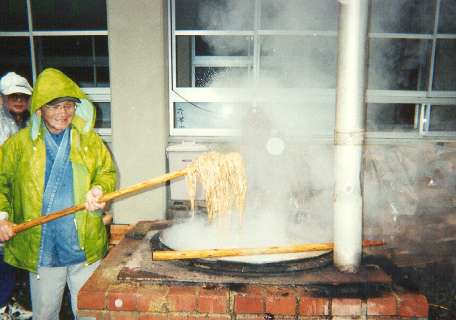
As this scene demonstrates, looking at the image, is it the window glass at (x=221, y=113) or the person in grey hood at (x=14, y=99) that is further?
the window glass at (x=221, y=113)

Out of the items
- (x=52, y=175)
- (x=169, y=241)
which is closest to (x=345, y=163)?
(x=169, y=241)

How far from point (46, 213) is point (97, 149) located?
0.75m

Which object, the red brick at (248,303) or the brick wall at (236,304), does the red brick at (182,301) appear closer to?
the brick wall at (236,304)

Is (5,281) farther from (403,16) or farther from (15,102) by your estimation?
(403,16)

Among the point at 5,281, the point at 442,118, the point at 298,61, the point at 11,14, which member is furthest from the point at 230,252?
the point at 11,14

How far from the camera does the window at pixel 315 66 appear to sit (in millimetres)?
5727

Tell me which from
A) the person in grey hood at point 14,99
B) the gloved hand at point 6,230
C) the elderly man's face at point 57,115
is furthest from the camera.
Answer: the person in grey hood at point 14,99

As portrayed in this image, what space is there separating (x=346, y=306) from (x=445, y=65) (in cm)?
555

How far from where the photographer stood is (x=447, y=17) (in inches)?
231

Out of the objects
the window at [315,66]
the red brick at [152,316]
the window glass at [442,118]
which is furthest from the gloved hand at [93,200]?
the window glass at [442,118]

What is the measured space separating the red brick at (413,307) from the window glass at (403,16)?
486cm

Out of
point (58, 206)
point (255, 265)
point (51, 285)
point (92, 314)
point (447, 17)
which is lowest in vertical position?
point (51, 285)

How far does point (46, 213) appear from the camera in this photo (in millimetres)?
3123

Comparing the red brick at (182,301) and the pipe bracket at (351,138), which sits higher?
the pipe bracket at (351,138)
